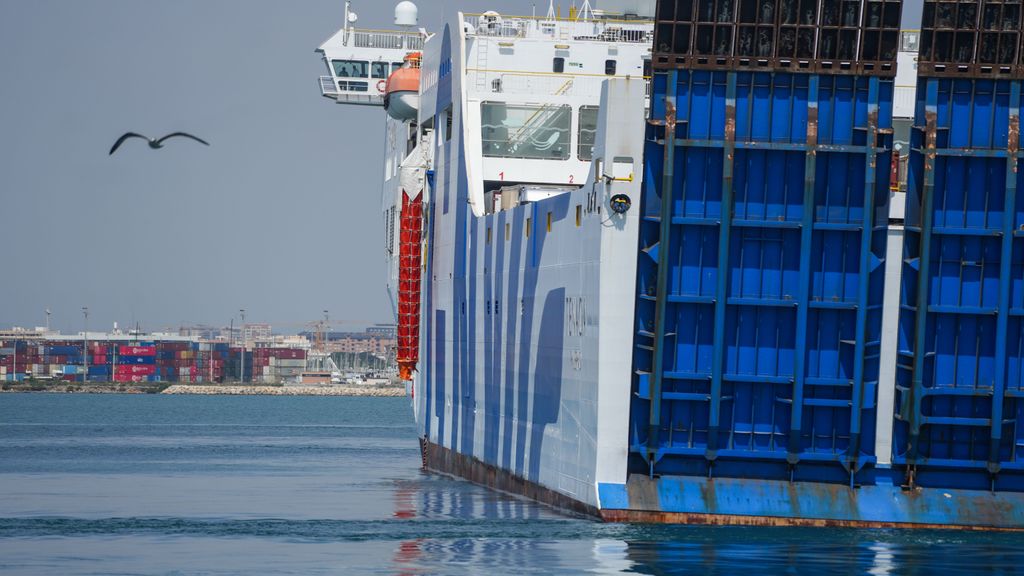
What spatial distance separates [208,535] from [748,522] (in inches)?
353

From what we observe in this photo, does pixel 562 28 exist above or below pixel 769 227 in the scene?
above

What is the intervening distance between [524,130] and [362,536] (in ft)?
43.9

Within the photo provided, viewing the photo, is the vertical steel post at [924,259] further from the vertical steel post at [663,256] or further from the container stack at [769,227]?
the vertical steel post at [663,256]

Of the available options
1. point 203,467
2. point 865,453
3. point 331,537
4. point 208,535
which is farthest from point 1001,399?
point 203,467

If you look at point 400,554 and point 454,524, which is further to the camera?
point 454,524

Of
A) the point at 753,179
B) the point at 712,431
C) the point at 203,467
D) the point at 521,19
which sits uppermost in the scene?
the point at 521,19

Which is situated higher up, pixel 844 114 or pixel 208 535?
pixel 844 114

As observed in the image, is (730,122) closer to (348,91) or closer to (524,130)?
(524,130)

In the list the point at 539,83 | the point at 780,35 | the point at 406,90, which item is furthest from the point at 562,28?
the point at 780,35

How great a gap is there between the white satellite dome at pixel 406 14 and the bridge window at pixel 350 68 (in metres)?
1.78

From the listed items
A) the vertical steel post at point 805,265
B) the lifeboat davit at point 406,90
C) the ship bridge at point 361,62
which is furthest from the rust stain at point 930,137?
the ship bridge at point 361,62

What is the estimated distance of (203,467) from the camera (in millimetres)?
51312

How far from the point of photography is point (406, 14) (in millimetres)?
57344

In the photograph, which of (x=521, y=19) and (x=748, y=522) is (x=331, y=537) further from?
(x=521, y=19)
